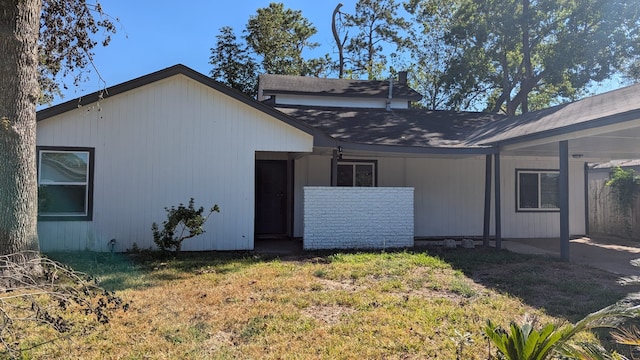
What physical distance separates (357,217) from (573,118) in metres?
4.78

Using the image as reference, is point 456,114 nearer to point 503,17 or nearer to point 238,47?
point 503,17

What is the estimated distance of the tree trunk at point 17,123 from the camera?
561 centimetres

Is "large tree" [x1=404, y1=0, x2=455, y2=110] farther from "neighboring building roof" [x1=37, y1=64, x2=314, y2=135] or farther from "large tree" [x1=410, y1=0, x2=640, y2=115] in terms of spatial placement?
"neighboring building roof" [x1=37, y1=64, x2=314, y2=135]

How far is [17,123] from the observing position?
226 inches

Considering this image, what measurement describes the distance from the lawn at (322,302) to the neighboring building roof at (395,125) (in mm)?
3025

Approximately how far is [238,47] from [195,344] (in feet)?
87.7

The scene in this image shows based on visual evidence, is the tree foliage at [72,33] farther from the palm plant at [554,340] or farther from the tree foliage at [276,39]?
the tree foliage at [276,39]

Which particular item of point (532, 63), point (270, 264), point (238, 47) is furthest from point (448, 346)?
point (238, 47)

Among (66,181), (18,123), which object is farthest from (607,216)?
(18,123)

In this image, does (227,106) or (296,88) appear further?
(296,88)

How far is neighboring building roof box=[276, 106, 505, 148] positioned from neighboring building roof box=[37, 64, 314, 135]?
4.92 feet

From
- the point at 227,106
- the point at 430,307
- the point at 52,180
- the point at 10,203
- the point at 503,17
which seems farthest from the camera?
the point at 503,17

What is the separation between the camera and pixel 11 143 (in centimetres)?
568

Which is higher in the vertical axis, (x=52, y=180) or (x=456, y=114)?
(x=456, y=114)
